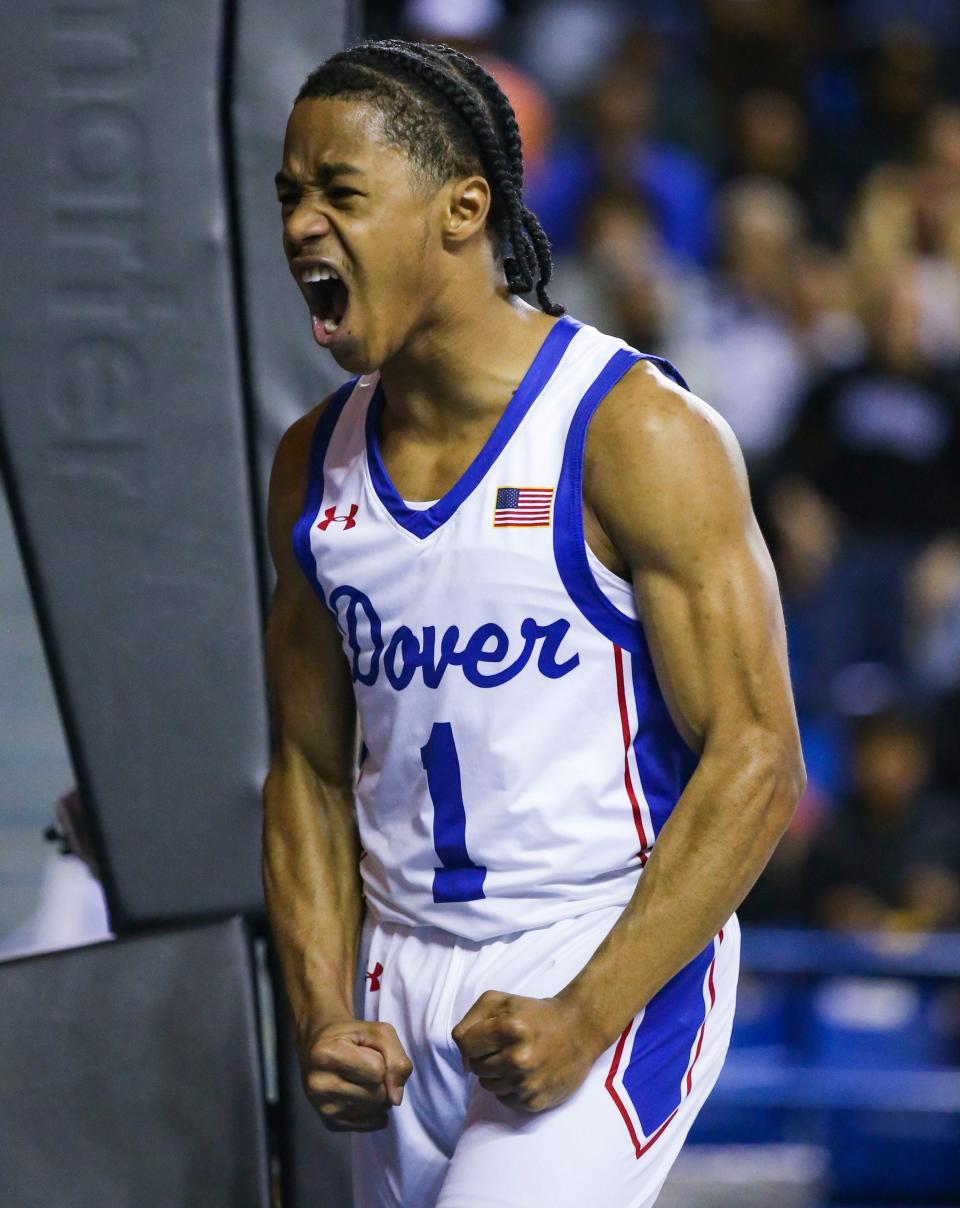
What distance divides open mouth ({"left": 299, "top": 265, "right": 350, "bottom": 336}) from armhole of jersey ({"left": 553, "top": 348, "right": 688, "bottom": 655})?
33 cm

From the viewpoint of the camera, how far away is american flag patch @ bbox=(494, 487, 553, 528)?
2227 millimetres

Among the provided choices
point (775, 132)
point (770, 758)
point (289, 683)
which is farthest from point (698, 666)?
point (775, 132)

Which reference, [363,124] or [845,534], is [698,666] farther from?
[845,534]

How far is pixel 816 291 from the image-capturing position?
22.2 feet

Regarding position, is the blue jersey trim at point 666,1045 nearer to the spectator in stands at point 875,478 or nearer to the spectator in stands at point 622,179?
the spectator in stands at point 875,478

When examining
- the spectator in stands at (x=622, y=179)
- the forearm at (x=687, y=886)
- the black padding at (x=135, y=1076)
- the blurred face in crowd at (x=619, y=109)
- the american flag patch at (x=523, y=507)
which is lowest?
the black padding at (x=135, y=1076)

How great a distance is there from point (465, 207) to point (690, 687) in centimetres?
68

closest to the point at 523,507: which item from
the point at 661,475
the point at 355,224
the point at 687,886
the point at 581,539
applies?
the point at 581,539

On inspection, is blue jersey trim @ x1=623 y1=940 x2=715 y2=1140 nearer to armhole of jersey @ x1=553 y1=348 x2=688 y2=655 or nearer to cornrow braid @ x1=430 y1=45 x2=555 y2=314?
armhole of jersey @ x1=553 y1=348 x2=688 y2=655

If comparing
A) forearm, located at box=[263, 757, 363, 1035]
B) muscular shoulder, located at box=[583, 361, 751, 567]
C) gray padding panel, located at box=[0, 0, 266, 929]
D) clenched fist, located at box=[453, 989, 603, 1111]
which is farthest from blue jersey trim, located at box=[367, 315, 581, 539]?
gray padding panel, located at box=[0, 0, 266, 929]

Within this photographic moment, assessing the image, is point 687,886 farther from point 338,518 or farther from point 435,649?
point 338,518

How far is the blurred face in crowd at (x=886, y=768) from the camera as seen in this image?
18.5 feet

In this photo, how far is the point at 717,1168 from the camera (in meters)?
A: 4.31

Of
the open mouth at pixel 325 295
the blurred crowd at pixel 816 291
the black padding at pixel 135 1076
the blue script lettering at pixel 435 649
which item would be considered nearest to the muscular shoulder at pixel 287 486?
the blue script lettering at pixel 435 649
